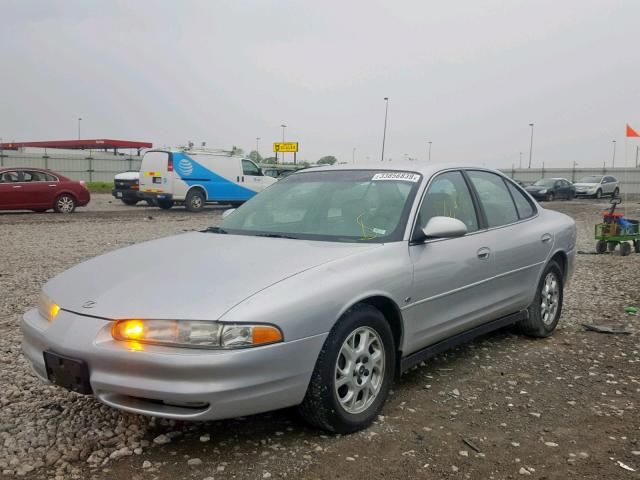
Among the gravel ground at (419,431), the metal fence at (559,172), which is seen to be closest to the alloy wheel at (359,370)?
the gravel ground at (419,431)

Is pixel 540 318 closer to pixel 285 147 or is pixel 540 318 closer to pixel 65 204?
pixel 65 204

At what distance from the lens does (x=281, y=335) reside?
2.78 metres

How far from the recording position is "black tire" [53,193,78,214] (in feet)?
57.5

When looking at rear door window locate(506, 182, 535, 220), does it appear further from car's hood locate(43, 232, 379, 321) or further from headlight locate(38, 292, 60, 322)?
headlight locate(38, 292, 60, 322)

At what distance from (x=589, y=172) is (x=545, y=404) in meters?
56.1

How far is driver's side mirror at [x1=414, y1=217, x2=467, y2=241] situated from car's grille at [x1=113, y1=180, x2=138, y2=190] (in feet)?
65.1

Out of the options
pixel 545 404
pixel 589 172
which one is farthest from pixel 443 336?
pixel 589 172

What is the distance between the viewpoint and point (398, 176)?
13.6 ft

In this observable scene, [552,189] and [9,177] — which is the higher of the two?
[552,189]

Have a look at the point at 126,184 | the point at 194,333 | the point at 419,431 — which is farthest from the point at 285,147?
the point at 194,333

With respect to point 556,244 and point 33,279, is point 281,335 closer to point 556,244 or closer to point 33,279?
point 556,244

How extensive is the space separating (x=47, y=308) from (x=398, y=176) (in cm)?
235

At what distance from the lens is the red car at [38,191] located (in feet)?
54.2

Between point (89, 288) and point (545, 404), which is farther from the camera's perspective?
point (545, 404)
